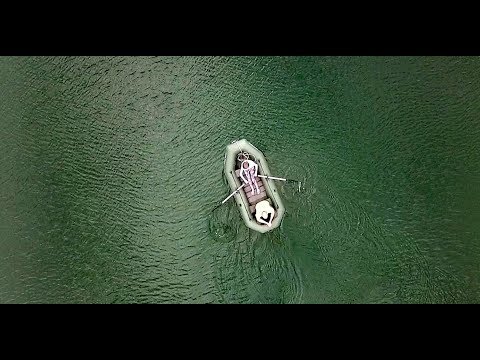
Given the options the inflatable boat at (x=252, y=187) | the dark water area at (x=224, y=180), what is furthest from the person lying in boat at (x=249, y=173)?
the dark water area at (x=224, y=180)

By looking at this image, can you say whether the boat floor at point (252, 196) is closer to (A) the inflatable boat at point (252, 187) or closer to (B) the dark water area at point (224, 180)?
(A) the inflatable boat at point (252, 187)

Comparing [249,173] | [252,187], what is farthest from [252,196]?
[249,173]

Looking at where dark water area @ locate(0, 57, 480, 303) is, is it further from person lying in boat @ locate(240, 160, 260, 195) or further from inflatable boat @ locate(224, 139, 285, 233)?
person lying in boat @ locate(240, 160, 260, 195)

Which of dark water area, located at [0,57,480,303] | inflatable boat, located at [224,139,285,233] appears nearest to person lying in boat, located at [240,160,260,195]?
inflatable boat, located at [224,139,285,233]

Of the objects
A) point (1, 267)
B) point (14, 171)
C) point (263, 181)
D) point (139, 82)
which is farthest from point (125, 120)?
point (1, 267)

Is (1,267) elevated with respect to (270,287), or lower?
elevated

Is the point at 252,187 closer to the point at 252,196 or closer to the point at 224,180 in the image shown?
the point at 252,196

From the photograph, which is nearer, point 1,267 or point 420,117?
point 1,267

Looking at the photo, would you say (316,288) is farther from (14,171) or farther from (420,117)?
(14,171)
